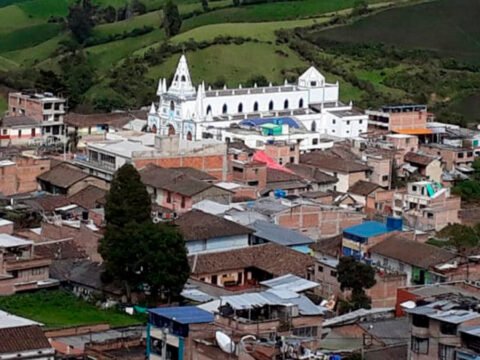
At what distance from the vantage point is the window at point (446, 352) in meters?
18.6

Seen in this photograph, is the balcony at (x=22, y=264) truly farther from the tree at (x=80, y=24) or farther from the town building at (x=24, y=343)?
the tree at (x=80, y=24)

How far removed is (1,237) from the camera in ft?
94.0

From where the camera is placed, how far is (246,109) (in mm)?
47312

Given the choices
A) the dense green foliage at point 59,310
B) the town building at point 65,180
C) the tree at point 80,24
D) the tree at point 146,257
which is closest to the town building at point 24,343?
the dense green foliage at point 59,310

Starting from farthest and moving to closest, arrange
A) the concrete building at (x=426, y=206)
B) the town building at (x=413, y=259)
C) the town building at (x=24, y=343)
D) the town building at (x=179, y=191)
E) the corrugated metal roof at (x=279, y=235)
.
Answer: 1. the town building at (x=179, y=191)
2. the concrete building at (x=426, y=206)
3. the corrugated metal roof at (x=279, y=235)
4. the town building at (x=413, y=259)
5. the town building at (x=24, y=343)

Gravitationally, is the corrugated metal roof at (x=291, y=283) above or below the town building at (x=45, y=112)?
below

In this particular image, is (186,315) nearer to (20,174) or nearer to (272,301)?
(272,301)

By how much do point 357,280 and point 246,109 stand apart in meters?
22.4

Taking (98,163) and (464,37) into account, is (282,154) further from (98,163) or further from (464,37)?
(464,37)

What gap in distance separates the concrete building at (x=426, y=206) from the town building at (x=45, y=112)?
13874 millimetres

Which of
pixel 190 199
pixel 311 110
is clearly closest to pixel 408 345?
pixel 190 199

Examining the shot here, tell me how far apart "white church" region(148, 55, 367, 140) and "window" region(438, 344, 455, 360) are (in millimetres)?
24550

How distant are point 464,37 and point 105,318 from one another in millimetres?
50075

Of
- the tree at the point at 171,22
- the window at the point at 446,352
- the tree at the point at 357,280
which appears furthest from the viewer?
the tree at the point at 171,22
